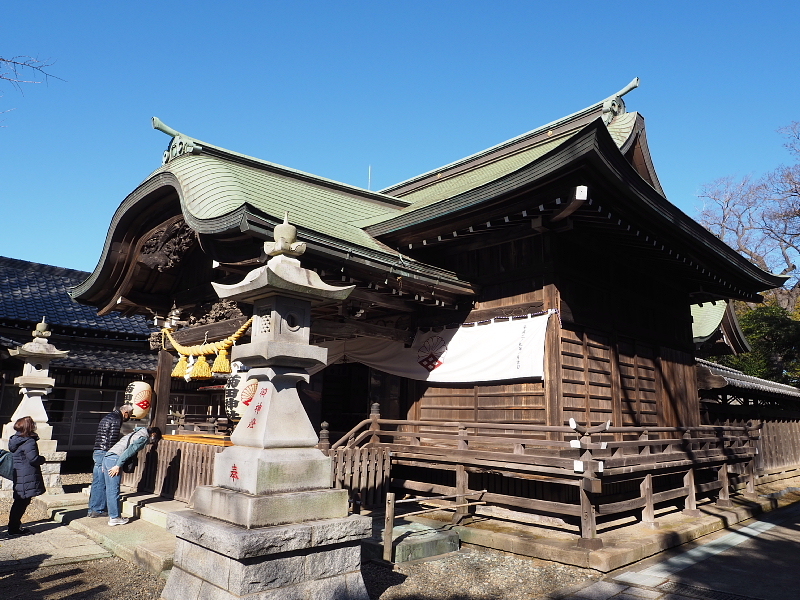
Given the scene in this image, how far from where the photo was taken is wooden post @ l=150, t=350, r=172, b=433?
1209 cm

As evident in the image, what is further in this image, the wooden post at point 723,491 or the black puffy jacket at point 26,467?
the wooden post at point 723,491

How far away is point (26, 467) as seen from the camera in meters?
8.07

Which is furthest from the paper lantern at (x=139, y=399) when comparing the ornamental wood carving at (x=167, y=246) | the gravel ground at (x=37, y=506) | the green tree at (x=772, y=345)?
the green tree at (x=772, y=345)

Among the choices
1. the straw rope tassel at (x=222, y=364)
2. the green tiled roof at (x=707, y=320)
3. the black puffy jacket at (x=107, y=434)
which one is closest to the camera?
the black puffy jacket at (x=107, y=434)

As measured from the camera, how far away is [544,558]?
713 centimetres

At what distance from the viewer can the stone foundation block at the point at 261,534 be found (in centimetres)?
434

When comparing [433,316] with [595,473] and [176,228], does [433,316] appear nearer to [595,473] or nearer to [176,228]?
[595,473]

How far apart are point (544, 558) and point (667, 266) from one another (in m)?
7.32

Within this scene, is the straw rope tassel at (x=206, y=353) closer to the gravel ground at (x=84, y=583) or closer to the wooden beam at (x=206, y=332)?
the wooden beam at (x=206, y=332)

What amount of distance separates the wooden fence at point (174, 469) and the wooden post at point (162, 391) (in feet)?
4.85

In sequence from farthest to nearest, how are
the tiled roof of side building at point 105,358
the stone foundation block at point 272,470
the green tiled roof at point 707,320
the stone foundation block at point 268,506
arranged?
the green tiled roof at point 707,320, the tiled roof of side building at point 105,358, the stone foundation block at point 272,470, the stone foundation block at point 268,506

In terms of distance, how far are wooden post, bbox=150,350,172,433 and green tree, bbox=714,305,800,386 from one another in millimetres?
22392

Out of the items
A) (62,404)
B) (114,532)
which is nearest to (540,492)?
(114,532)

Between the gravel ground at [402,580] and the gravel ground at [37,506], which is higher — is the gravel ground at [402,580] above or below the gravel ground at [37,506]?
above
